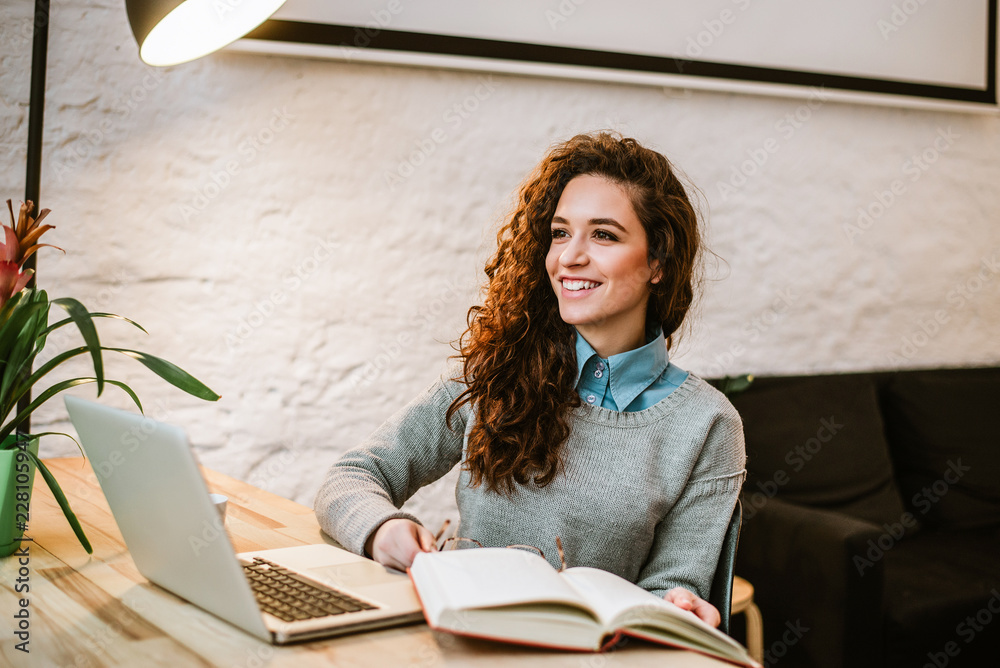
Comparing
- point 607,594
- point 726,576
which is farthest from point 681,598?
point 607,594

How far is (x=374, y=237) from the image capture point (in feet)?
7.30

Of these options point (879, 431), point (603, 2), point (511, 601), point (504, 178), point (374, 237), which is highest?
point (603, 2)

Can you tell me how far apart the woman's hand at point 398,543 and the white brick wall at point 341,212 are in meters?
1.13

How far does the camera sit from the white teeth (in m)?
1.42

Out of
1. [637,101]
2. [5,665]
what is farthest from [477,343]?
[637,101]

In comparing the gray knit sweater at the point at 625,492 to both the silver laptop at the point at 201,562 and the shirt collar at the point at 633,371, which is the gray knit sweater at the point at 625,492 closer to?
the shirt collar at the point at 633,371

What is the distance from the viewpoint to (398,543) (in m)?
1.09

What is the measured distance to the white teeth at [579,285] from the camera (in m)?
1.42

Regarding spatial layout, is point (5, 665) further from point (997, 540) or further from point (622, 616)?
point (997, 540)

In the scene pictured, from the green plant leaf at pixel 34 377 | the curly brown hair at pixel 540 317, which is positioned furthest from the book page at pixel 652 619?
the green plant leaf at pixel 34 377

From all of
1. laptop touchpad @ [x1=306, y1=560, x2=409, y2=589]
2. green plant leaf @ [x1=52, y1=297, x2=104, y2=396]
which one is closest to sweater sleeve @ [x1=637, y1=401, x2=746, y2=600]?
laptop touchpad @ [x1=306, y1=560, x2=409, y2=589]

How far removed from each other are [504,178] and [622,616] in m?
1.71

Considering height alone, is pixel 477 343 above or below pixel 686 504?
above

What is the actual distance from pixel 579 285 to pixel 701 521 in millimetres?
439
